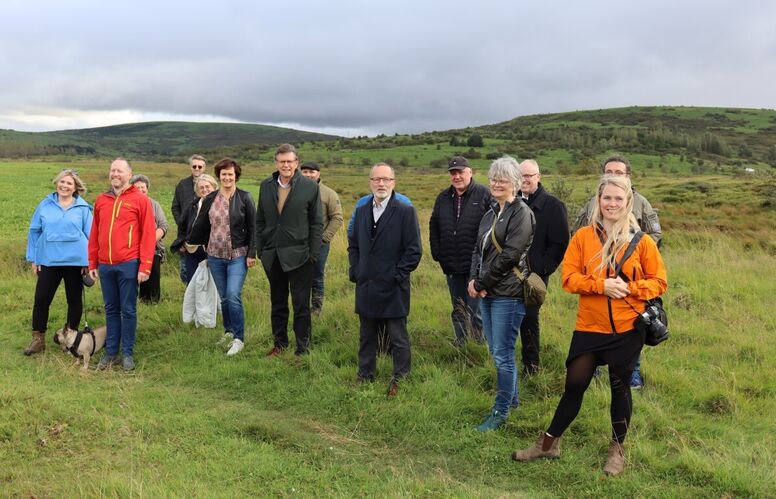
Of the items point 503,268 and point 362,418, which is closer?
point 503,268

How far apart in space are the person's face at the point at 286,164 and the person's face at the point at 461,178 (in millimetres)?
1790

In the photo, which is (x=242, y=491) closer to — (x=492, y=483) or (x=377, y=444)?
(x=377, y=444)

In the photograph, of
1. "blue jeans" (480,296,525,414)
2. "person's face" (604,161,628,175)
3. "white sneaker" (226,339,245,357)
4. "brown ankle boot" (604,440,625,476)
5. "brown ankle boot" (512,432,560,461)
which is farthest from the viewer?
"white sneaker" (226,339,245,357)

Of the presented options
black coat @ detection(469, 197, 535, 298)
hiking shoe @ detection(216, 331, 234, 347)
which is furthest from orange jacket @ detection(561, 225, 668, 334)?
hiking shoe @ detection(216, 331, 234, 347)

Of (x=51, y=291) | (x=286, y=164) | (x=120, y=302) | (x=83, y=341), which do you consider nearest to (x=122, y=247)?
(x=120, y=302)

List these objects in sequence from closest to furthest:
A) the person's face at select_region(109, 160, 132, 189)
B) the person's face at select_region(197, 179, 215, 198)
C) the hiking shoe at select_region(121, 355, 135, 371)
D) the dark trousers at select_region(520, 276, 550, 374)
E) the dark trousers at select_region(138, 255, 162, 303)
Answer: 1. the dark trousers at select_region(520, 276, 550, 374)
2. the person's face at select_region(109, 160, 132, 189)
3. the hiking shoe at select_region(121, 355, 135, 371)
4. the person's face at select_region(197, 179, 215, 198)
5. the dark trousers at select_region(138, 255, 162, 303)

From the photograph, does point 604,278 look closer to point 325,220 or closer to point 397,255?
point 397,255

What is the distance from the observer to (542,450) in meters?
3.96

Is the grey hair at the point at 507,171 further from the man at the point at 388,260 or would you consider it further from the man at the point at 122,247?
the man at the point at 122,247

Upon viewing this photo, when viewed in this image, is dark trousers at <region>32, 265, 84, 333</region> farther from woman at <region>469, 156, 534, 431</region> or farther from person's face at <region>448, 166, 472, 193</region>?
woman at <region>469, 156, 534, 431</region>

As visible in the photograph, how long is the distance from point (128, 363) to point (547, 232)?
16.2 ft

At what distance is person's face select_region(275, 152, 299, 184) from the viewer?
5.86 metres

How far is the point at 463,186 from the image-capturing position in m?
5.73

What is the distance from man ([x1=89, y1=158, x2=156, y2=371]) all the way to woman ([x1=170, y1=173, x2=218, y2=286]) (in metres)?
0.91
